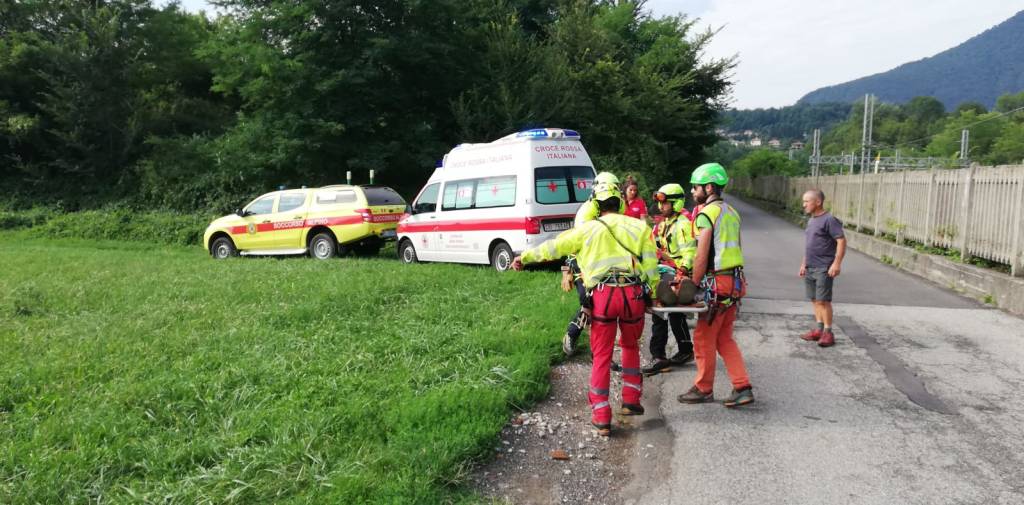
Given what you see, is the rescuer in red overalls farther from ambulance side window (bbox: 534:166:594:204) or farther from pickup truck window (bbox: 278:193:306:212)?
pickup truck window (bbox: 278:193:306:212)

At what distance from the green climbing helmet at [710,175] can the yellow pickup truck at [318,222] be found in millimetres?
9474

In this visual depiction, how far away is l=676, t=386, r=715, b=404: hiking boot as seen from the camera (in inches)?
207

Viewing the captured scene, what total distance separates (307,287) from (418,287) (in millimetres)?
1450

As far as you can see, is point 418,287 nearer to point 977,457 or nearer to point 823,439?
point 823,439

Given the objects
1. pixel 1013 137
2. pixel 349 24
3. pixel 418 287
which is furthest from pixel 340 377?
pixel 1013 137

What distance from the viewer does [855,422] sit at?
4.82 m

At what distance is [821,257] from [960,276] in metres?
4.71

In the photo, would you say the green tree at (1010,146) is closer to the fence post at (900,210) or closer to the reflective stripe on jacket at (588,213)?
the fence post at (900,210)

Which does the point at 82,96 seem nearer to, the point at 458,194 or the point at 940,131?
the point at 458,194

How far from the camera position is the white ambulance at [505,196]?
1103 centimetres

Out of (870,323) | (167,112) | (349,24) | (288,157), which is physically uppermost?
(349,24)

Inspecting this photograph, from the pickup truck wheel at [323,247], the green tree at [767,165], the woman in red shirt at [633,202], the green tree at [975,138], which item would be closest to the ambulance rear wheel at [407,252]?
the pickup truck wheel at [323,247]

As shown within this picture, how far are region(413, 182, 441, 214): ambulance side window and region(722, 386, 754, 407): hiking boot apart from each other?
847 cm

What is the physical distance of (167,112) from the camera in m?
26.7
